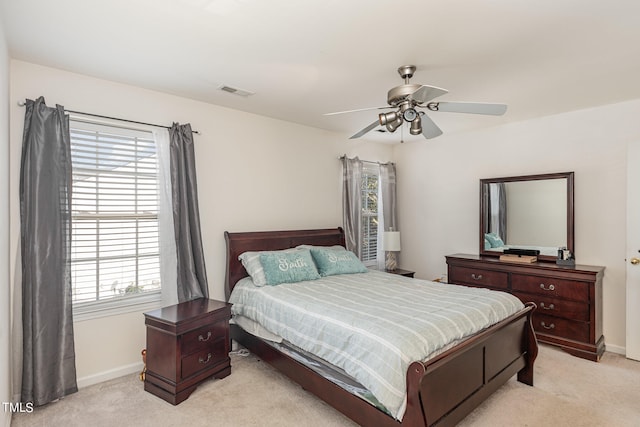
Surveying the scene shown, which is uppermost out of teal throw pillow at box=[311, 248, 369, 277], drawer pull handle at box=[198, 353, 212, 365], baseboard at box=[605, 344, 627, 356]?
teal throw pillow at box=[311, 248, 369, 277]

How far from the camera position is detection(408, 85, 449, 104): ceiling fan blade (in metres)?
2.29

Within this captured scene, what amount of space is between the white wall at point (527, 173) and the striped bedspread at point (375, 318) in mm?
1725

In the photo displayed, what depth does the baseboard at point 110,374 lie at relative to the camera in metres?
2.88

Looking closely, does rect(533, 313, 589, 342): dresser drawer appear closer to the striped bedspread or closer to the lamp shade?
the striped bedspread

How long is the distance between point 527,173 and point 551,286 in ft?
4.60

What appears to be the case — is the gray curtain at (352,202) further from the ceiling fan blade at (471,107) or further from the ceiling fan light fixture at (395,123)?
the ceiling fan blade at (471,107)

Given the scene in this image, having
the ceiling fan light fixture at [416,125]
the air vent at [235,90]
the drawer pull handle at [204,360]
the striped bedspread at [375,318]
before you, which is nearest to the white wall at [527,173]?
the striped bedspread at [375,318]

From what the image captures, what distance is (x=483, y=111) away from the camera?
2545 mm

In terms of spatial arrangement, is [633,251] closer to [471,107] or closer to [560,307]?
[560,307]

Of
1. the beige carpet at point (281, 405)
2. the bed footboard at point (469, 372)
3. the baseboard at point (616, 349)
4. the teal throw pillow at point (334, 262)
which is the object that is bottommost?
the beige carpet at point (281, 405)

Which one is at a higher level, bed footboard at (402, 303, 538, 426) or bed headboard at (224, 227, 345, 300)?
bed headboard at (224, 227, 345, 300)

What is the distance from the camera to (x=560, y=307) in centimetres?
362

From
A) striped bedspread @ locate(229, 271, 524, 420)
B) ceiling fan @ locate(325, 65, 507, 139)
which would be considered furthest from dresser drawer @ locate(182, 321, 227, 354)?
ceiling fan @ locate(325, 65, 507, 139)

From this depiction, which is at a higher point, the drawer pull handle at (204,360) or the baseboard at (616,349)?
the drawer pull handle at (204,360)
